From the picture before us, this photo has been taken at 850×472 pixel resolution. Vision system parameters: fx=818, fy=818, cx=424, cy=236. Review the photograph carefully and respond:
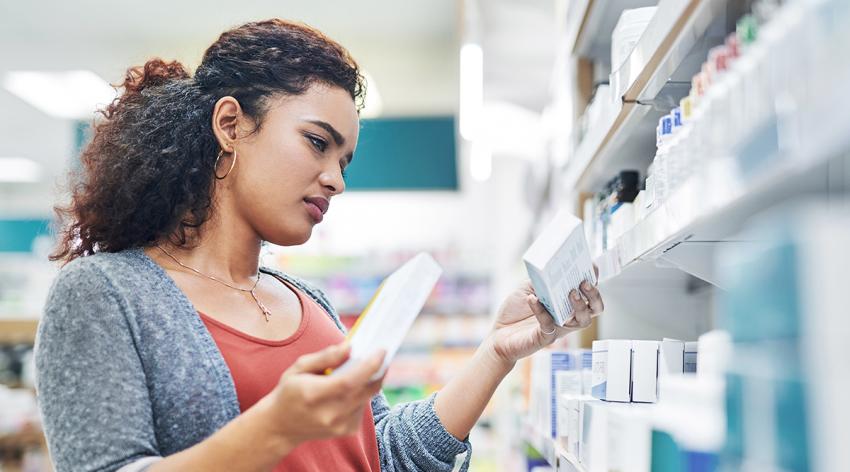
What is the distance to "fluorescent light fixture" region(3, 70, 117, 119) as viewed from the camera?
23.5 feet

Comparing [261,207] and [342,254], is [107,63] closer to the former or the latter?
[342,254]

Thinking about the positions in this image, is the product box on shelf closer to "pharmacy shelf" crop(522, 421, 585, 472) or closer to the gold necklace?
"pharmacy shelf" crop(522, 421, 585, 472)

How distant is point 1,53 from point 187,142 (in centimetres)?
641

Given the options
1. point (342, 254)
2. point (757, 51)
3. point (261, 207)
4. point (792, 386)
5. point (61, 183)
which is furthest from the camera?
point (342, 254)

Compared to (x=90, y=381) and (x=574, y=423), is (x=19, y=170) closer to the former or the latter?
(x=90, y=381)

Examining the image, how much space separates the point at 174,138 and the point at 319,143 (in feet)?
1.03

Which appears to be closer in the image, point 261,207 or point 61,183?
point 261,207

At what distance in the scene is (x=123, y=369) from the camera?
1354mm

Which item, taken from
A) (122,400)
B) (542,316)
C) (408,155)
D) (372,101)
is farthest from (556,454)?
(408,155)

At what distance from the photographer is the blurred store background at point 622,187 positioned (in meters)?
0.65

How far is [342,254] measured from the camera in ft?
25.2

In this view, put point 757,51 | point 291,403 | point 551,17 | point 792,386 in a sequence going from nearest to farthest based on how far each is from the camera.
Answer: point 792,386
point 757,51
point 291,403
point 551,17

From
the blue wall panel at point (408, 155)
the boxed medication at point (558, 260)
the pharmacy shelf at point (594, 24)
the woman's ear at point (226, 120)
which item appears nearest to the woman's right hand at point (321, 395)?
the boxed medication at point (558, 260)

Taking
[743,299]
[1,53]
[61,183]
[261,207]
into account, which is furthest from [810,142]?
[1,53]
